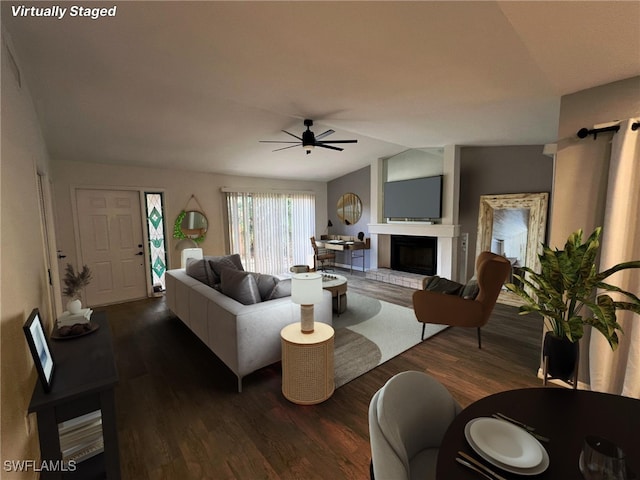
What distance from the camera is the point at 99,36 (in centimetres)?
178

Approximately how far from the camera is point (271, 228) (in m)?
6.57

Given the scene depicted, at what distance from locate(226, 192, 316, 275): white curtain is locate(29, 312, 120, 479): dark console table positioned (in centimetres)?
446

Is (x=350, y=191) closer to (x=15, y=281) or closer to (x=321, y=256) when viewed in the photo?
(x=321, y=256)

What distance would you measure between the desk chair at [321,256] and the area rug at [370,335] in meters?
2.49

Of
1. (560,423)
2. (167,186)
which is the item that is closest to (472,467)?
(560,423)

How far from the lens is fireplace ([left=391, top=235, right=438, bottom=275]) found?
5637mm

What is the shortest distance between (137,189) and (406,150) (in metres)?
5.05

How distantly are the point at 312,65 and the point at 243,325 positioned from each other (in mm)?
2106

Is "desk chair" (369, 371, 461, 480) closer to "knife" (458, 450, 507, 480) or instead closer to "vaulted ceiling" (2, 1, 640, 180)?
"knife" (458, 450, 507, 480)

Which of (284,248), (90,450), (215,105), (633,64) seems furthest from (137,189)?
(633,64)

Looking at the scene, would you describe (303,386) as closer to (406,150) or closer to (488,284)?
(488,284)

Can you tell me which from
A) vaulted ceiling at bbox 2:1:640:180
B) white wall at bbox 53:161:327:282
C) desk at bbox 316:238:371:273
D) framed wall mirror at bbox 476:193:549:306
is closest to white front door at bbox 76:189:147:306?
white wall at bbox 53:161:327:282

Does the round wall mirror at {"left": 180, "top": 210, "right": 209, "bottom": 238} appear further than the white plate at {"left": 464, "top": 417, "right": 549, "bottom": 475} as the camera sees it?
Yes

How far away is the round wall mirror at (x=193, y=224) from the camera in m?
5.21
